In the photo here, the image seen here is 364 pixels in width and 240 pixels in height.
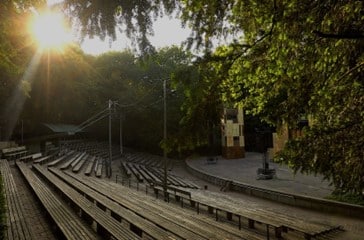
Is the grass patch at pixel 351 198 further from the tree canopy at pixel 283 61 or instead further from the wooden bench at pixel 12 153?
the wooden bench at pixel 12 153

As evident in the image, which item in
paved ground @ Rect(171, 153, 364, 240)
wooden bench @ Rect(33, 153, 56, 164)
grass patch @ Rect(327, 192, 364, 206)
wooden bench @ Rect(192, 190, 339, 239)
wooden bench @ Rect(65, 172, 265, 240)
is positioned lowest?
paved ground @ Rect(171, 153, 364, 240)

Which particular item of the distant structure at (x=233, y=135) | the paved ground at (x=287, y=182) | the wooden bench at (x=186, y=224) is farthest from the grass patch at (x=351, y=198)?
the distant structure at (x=233, y=135)

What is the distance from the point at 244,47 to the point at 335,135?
2309mm

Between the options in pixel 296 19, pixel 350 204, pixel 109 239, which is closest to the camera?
pixel 296 19

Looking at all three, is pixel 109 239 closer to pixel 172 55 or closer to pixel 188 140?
pixel 188 140

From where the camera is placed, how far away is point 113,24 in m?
3.73

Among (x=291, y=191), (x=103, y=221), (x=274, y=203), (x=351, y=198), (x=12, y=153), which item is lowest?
(x=274, y=203)

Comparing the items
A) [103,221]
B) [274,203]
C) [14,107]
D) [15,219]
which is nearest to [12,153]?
[14,107]

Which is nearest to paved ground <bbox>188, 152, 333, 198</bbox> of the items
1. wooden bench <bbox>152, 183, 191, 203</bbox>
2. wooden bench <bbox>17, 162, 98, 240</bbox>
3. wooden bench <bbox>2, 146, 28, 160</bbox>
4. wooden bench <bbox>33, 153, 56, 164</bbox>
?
wooden bench <bbox>152, 183, 191, 203</bbox>

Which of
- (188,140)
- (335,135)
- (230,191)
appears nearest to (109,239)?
(188,140)

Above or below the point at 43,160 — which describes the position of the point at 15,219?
below

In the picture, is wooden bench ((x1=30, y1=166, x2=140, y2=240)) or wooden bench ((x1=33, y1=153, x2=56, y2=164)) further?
wooden bench ((x1=33, y1=153, x2=56, y2=164))

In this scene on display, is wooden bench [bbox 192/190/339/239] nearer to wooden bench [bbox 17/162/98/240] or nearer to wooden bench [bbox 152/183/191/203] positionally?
wooden bench [bbox 152/183/191/203]

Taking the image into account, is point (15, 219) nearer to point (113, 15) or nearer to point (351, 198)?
point (113, 15)
